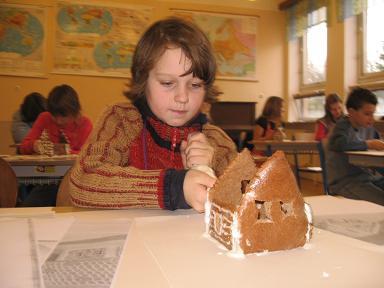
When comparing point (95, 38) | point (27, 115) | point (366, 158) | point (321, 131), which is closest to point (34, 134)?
point (27, 115)

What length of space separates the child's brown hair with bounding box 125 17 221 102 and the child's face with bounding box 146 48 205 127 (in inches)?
0.7

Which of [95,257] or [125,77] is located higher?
[125,77]

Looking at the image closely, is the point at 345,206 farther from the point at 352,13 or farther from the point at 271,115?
the point at 352,13

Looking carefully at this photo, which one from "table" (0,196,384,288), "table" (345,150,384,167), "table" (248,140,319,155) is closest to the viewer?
"table" (0,196,384,288)

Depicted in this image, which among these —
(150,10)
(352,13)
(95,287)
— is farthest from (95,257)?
(150,10)

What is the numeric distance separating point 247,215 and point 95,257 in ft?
0.69

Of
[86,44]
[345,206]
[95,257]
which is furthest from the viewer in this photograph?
[86,44]

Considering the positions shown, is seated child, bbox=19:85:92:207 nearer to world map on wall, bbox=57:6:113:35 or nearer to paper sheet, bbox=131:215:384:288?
paper sheet, bbox=131:215:384:288

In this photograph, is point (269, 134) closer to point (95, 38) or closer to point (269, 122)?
point (269, 122)

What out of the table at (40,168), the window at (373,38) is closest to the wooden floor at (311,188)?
the window at (373,38)

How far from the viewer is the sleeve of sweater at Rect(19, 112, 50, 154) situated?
2752 millimetres

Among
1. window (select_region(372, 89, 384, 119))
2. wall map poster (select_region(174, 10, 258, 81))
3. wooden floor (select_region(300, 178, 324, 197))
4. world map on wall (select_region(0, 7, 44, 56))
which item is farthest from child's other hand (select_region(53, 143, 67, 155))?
wall map poster (select_region(174, 10, 258, 81))

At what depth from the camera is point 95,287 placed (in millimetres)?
387

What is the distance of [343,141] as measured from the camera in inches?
105
